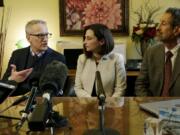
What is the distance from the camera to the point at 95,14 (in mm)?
3863

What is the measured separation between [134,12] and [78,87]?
5.34ft

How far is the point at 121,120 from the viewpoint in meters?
1.46

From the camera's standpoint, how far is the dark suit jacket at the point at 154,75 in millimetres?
2321

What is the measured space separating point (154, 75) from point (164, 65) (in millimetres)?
108

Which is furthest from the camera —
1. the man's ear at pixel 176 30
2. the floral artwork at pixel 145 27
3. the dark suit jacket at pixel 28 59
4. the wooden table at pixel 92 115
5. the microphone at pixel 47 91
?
the floral artwork at pixel 145 27

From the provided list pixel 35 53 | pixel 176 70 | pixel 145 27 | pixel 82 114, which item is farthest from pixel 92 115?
pixel 145 27

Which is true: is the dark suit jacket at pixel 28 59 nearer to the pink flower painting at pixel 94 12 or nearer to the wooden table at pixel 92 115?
the wooden table at pixel 92 115

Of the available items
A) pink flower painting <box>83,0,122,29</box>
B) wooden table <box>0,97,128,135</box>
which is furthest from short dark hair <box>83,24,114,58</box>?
pink flower painting <box>83,0,122,29</box>

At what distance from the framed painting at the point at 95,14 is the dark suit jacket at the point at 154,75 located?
1387mm

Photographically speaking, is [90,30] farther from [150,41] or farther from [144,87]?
[150,41]

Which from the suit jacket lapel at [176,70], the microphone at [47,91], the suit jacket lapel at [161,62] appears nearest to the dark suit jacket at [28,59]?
the suit jacket lapel at [161,62]

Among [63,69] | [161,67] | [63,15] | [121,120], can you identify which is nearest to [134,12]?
[63,15]

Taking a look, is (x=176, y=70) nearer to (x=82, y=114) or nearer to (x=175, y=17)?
(x=175, y=17)

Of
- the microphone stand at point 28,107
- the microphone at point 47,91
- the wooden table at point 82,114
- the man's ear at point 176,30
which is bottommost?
the wooden table at point 82,114
